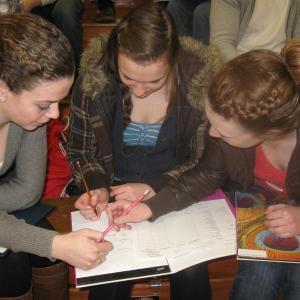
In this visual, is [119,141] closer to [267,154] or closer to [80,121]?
[80,121]

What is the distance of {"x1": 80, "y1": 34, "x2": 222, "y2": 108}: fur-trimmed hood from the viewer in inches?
48.1

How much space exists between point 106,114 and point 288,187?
0.56 metres

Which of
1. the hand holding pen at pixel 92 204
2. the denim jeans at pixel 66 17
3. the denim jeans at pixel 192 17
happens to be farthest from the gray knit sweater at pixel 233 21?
the hand holding pen at pixel 92 204

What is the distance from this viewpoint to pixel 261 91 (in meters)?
0.97

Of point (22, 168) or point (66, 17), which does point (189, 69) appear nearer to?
point (22, 168)

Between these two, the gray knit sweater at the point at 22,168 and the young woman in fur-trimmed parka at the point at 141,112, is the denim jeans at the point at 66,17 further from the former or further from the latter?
the gray knit sweater at the point at 22,168

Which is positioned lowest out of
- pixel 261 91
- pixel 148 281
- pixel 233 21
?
pixel 148 281

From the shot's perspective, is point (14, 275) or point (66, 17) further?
point (66, 17)

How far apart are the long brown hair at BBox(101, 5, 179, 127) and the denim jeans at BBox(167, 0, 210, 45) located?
90cm

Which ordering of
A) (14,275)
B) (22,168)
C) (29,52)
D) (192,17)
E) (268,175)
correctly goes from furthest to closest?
(192,17), (268,175), (22,168), (14,275), (29,52)

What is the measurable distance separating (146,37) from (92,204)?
456mm

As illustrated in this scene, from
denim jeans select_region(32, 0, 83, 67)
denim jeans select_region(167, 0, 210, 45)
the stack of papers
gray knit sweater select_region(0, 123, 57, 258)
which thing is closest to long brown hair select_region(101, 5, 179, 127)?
gray knit sweater select_region(0, 123, 57, 258)

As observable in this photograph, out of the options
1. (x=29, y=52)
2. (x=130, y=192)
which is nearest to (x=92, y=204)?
(x=130, y=192)

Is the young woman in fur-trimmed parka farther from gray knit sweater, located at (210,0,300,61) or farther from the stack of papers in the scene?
gray knit sweater, located at (210,0,300,61)
